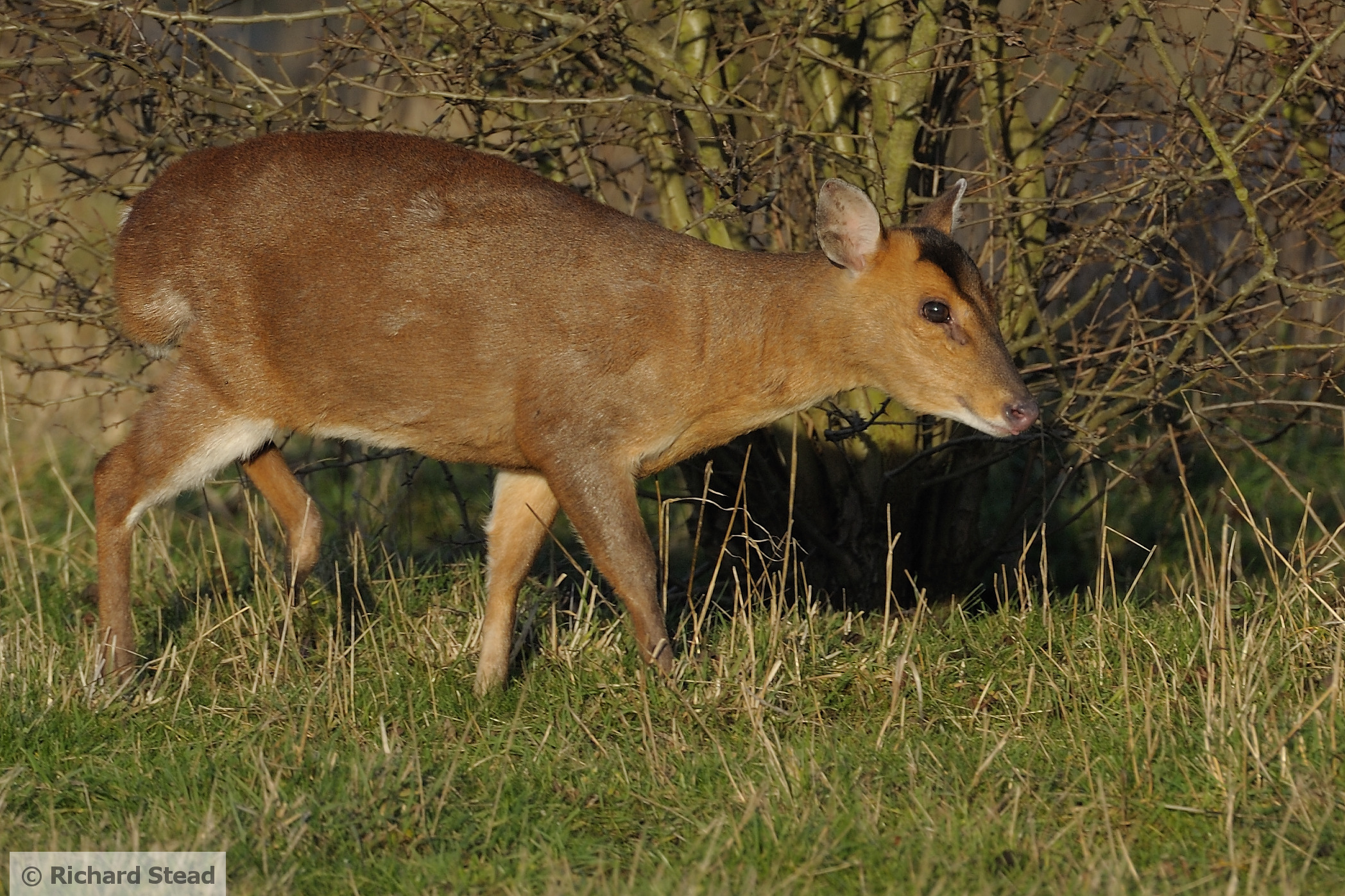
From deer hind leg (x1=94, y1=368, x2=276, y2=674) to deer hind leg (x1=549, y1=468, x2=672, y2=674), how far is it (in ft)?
4.00

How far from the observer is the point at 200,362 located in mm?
5520

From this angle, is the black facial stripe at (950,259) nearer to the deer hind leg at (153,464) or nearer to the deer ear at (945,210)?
the deer ear at (945,210)

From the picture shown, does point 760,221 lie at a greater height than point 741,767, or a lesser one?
greater

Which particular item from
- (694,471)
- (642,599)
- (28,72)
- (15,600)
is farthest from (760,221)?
(15,600)

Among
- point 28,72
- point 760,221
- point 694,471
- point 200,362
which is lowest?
point 694,471

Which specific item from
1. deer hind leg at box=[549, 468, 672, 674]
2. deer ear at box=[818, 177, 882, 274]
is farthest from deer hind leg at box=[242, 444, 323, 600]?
deer ear at box=[818, 177, 882, 274]

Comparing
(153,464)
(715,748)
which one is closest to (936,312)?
(715,748)

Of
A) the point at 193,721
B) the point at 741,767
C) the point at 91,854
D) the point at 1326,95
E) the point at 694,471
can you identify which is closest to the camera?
the point at 91,854

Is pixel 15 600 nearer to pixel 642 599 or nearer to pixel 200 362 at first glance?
pixel 200 362

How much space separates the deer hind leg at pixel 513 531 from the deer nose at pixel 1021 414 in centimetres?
166

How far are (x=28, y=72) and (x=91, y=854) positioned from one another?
11.5ft

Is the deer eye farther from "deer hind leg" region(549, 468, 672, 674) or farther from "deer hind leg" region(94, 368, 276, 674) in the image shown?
"deer hind leg" region(94, 368, 276, 674)

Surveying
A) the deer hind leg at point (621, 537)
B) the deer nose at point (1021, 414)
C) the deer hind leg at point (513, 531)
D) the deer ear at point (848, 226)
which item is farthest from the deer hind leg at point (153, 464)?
the deer nose at point (1021, 414)

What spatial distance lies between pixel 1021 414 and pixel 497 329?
1721mm
